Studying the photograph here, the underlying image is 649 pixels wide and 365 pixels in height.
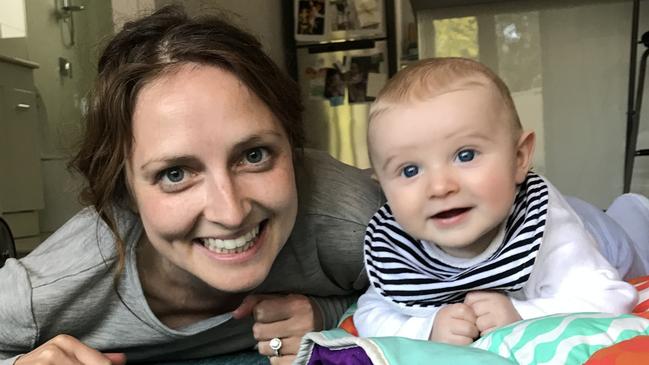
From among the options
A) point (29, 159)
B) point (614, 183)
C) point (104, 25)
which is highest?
point (104, 25)

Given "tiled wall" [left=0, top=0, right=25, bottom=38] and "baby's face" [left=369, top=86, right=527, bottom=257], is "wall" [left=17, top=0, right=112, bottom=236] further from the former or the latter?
"baby's face" [left=369, top=86, right=527, bottom=257]

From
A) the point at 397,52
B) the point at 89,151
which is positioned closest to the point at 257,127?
the point at 89,151

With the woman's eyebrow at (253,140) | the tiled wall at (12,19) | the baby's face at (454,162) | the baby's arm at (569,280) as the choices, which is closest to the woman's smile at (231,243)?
the woman's eyebrow at (253,140)

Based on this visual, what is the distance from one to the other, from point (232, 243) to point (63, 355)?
0.28 m

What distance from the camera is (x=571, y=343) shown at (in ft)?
2.22

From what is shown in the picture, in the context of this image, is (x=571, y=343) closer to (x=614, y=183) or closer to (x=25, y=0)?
(x=614, y=183)

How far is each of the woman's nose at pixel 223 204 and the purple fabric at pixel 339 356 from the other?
0.67ft

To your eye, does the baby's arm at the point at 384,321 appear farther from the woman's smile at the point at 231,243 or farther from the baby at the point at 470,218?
the woman's smile at the point at 231,243

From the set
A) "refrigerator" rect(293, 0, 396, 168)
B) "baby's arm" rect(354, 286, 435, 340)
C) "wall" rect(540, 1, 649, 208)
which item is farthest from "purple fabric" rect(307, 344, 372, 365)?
"refrigerator" rect(293, 0, 396, 168)

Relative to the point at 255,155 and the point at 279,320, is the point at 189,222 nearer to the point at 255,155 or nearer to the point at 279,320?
the point at 255,155

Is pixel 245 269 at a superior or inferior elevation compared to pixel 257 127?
inferior

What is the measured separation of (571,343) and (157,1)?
154 centimetres

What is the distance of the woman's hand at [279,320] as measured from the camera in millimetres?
1125

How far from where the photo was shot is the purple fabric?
28.3 inches
